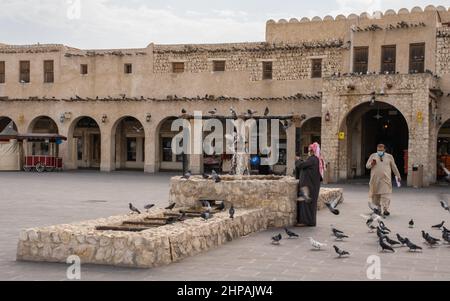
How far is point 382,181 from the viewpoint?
16359mm

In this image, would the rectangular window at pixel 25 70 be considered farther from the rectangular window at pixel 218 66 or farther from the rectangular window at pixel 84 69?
the rectangular window at pixel 218 66

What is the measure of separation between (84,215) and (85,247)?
628 cm

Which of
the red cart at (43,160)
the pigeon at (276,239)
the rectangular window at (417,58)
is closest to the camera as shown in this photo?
the pigeon at (276,239)

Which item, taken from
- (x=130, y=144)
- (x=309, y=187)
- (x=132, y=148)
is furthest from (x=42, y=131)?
(x=309, y=187)

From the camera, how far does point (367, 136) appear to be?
1449 inches

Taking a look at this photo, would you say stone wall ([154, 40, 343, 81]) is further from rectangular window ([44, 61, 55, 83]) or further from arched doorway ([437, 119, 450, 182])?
rectangular window ([44, 61, 55, 83])

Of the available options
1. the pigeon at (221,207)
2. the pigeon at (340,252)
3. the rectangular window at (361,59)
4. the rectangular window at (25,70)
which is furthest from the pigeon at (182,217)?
the rectangular window at (25,70)

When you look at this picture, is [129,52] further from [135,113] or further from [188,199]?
[188,199]

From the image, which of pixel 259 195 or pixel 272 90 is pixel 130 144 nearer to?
pixel 272 90

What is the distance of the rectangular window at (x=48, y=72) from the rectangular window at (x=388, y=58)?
65.8 ft

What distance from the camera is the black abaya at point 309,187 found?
1434 centimetres

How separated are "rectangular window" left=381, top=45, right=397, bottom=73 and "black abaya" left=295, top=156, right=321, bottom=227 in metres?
19.3

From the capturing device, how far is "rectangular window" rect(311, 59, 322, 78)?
34500mm

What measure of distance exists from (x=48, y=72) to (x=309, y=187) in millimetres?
29680
